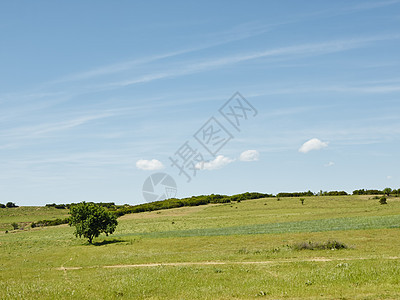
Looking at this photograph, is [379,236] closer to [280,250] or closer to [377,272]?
[280,250]

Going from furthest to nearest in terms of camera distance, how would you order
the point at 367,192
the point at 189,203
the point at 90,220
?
the point at 189,203
the point at 367,192
the point at 90,220

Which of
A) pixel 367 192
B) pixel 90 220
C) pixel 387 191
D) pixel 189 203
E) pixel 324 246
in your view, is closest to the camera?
pixel 324 246

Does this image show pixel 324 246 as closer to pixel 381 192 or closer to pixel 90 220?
pixel 90 220

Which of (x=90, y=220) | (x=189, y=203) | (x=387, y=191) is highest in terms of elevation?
(x=189, y=203)

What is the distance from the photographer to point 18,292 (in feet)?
75.3

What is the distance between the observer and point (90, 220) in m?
67.9

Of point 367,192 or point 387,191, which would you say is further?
point 367,192

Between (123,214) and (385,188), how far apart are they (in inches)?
4242

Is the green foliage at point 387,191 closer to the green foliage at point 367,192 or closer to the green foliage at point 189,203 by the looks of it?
the green foliage at point 367,192

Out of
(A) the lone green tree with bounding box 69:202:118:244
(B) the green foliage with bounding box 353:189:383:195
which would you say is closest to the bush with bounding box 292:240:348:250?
(A) the lone green tree with bounding box 69:202:118:244

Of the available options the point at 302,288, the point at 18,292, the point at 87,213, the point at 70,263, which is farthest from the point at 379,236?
the point at 87,213

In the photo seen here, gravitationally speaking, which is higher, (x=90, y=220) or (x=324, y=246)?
(x=90, y=220)

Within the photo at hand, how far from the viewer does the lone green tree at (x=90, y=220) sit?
2672 inches

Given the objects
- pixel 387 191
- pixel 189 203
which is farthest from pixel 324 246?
pixel 189 203
